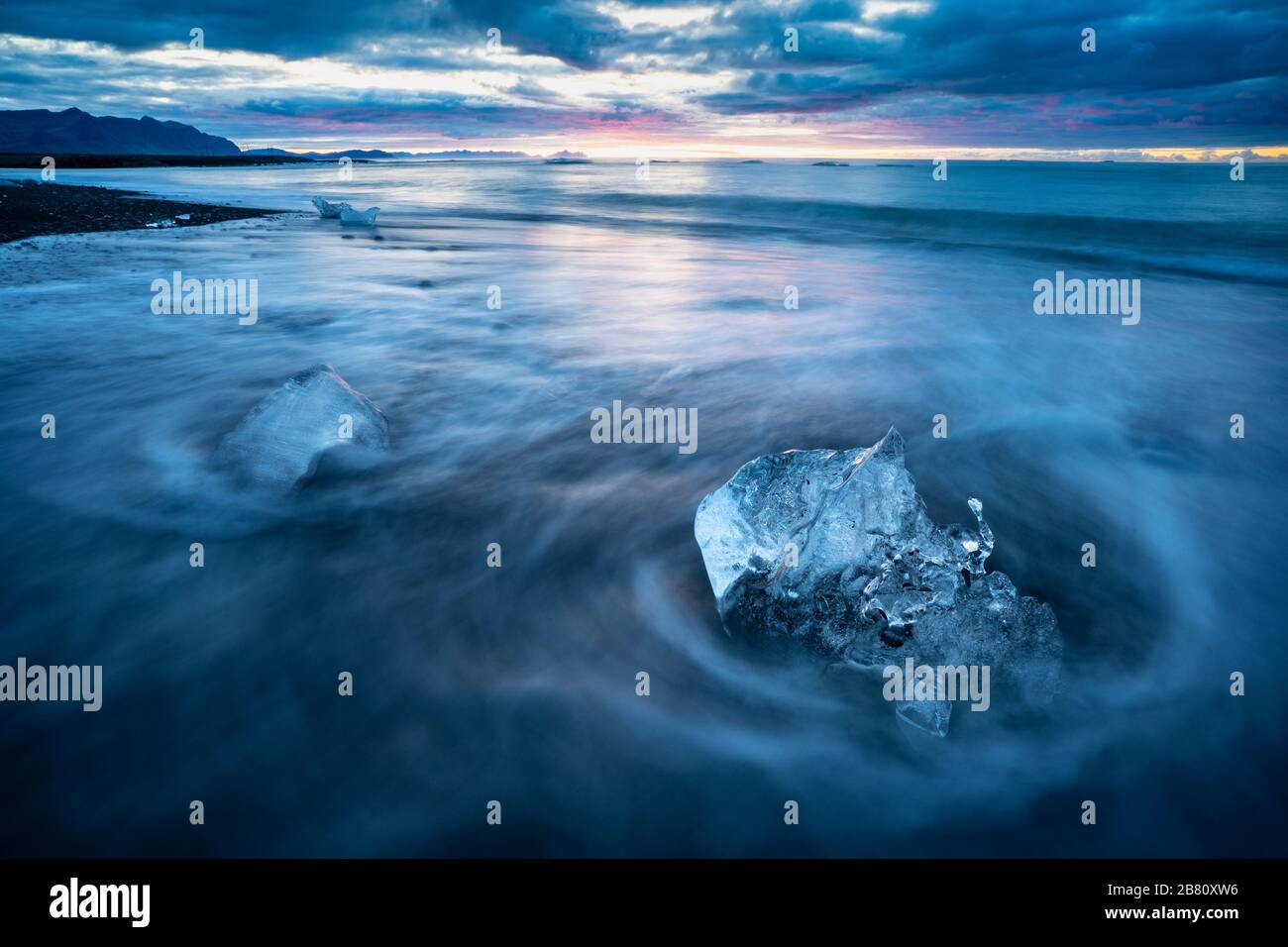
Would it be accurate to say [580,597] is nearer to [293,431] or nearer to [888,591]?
[888,591]

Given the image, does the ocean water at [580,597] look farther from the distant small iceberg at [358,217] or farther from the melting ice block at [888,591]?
the distant small iceberg at [358,217]

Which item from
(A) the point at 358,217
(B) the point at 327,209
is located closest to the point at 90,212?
(B) the point at 327,209

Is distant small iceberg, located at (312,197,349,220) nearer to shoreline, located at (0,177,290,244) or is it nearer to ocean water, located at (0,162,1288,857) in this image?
shoreline, located at (0,177,290,244)

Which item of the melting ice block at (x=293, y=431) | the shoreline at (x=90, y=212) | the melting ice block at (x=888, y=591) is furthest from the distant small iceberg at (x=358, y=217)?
the melting ice block at (x=888, y=591)

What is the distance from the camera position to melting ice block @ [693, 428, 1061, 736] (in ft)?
10.4

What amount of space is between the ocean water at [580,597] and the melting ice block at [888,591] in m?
0.17

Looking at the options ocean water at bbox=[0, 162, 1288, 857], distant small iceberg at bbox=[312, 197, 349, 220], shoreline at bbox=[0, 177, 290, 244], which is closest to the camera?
ocean water at bbox=[0, 162, 1288, 857]

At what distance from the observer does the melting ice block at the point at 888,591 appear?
3.16m

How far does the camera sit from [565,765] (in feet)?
9.91

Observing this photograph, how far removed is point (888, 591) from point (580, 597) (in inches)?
74.6

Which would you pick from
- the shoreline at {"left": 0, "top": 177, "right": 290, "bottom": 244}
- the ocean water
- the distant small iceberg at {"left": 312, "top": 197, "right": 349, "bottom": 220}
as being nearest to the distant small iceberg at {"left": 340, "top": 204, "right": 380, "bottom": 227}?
the distant small iceberg at {"left": 312, "top": 197, "right": 349, "bottom": 220}

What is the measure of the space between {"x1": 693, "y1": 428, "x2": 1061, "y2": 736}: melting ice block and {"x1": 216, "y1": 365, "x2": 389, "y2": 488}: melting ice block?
142 inches

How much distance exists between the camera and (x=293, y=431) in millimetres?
5156

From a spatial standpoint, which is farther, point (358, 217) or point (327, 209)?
point (327, 209)
